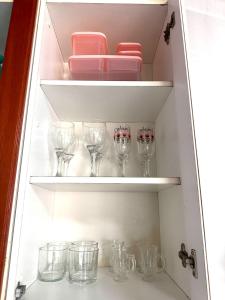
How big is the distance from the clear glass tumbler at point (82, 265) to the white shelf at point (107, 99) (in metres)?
0.51

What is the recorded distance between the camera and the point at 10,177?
0.55 metres

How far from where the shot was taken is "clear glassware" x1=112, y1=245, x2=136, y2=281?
0.73 meters

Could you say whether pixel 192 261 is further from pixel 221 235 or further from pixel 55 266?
pixel 55 266

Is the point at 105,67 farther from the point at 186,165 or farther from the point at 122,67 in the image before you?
the point at 186,165

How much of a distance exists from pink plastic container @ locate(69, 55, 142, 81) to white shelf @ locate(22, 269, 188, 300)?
0.68 metres

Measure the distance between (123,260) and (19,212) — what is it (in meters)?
0.39

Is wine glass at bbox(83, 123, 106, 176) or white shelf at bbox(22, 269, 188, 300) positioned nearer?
white shelf at bbox(22, 269, 188, 300)

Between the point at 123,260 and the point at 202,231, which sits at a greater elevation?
the point at 202,231

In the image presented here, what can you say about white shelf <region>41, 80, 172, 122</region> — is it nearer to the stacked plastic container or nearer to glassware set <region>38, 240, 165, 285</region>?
the stacked plastic container

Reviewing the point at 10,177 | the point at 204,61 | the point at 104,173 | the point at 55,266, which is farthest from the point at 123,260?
the point at 204,61

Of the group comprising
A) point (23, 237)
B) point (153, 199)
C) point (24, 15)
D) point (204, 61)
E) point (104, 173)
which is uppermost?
point (24, 15)

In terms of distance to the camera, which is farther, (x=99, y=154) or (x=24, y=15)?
A: (x=99, y=154)

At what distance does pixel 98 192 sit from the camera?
95 centimetres

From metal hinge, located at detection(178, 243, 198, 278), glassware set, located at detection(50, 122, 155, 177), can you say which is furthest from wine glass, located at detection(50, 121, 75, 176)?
metal hinge, located at detection(178, 243, 198, 278)
